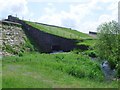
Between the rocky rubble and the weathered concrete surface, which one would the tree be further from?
the weathered concrete surface

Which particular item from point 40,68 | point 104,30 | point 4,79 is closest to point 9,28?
point 104,30

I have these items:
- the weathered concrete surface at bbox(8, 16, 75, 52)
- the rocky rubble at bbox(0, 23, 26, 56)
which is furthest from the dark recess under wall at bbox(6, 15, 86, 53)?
the rocky rubble at bbox(0, 23, 26, 56)

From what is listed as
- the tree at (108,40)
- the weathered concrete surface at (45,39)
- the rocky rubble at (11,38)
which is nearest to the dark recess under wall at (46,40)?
the weathered concrete surface at (45,39)

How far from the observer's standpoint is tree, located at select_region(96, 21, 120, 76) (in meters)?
43.1

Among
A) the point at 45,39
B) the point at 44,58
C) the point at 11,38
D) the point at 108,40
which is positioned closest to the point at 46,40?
the point at 45,39

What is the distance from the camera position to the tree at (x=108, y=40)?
43.1 meters

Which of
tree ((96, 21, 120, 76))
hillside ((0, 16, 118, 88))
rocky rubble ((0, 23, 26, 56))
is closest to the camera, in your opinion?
hillside ((0, 16, 118, 88))

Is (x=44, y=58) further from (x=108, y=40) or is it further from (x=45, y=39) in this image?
(x=45, y=39)

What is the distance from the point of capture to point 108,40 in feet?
149

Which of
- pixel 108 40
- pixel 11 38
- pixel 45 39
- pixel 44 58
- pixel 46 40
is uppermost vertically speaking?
pixel 108 40

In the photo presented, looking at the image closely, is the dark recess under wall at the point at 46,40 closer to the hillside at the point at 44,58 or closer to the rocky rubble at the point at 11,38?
the hillside at the point at 44,58

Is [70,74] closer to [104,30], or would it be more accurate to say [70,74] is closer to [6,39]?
[104,30]

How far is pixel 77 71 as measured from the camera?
37375 mm

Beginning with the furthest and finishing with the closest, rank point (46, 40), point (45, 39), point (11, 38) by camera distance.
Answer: point (45, 39)
point (46, 40)
point (11, 38)
